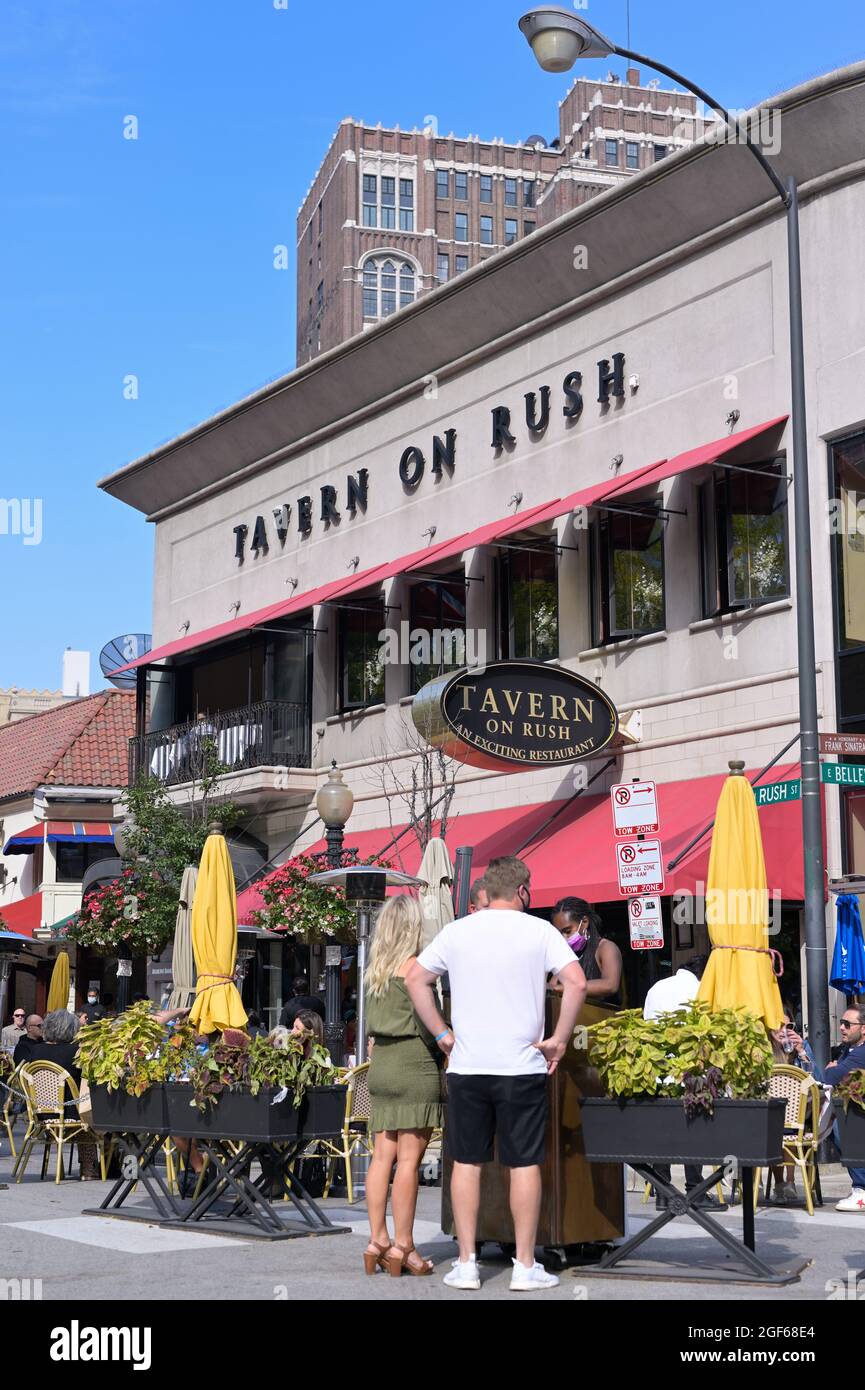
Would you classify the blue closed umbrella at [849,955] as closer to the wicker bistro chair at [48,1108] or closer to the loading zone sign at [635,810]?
the loading zone sign at [635,810]

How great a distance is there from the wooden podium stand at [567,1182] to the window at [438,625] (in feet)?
50.9

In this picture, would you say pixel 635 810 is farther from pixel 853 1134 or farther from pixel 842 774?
pixel 853 1134

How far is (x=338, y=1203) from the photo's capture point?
1295cm

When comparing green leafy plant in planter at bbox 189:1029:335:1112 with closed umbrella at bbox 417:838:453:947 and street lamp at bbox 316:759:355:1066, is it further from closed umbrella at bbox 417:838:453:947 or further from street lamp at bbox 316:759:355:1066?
street lamp at bbox 316:759:355:1066

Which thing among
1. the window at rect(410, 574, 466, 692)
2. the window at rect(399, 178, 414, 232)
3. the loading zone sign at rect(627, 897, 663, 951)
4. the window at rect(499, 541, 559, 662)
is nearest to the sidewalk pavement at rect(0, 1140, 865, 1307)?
the loading zone sign at rect(627, 897, 663, 951)

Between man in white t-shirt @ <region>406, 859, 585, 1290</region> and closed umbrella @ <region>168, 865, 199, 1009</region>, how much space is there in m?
11.6

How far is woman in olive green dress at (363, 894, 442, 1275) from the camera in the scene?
8516 mm

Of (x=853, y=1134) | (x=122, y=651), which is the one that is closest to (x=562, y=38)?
(x=853, y=1134)

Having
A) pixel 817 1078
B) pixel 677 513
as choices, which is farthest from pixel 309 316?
pixel 817 1078

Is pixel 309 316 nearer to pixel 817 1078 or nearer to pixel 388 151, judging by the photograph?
pixel 388 151

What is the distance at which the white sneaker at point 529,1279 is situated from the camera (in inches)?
308

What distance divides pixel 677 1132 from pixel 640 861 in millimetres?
5983

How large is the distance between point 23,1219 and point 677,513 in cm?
1212

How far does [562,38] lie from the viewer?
1548 cm
